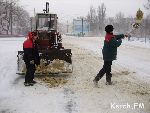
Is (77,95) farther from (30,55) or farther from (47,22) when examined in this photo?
(47,22)

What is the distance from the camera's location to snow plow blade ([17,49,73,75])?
1240 centimetres

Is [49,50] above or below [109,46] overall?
below

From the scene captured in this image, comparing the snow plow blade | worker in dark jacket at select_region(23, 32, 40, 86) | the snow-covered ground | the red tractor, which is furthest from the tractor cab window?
worker in dark jacket at select_region(23, 32, 40, 86)

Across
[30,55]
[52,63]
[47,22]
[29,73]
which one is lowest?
[29,73]

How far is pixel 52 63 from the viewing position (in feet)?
43.1

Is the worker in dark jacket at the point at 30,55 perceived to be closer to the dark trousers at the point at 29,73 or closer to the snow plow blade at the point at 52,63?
the dark trousers at the point at 29,73

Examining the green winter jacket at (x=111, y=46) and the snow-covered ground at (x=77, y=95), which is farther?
the green winter jacket at (x=111, y=46)

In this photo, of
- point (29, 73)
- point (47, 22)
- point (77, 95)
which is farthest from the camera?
point (47, 22)

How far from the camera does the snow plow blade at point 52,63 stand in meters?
12.4

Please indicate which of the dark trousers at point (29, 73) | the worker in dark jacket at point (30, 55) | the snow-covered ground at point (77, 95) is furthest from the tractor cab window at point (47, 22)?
the dark trousers at point (29, 73)

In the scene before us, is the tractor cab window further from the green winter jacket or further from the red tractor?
the green winter jacket

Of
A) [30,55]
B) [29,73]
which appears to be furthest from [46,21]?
[29,73]

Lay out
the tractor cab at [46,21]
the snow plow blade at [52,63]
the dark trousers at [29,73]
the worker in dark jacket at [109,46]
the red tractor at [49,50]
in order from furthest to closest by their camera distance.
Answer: the tractor cab at [46,21] < the red tractor at [49,50] < the snow plow blade at [52,63] < the dark trousers at [29,73] < the worker in dark jacket at [109,46]

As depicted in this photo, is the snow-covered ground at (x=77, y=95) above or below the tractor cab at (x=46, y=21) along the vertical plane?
below
